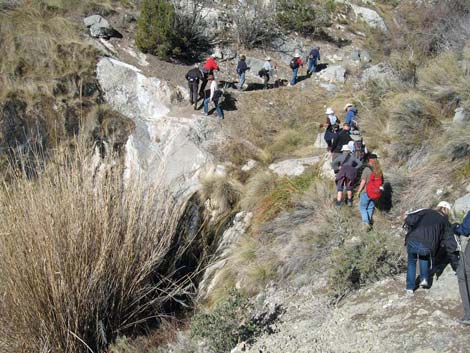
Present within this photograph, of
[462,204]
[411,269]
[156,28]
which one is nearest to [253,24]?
[156,28]

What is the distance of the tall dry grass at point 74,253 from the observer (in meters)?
5.32

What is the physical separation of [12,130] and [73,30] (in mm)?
3994

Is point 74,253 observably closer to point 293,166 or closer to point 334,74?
point 293,166

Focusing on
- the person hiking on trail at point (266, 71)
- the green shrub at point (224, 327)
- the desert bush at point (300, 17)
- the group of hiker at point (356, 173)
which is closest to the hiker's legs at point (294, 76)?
the person hiking on trail at point (266, 71)

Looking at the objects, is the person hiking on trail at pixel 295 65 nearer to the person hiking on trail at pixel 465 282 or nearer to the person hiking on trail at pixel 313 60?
the person hiking on trail at pixel 313 60

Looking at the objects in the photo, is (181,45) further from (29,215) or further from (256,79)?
(29,215)

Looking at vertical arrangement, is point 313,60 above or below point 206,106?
above

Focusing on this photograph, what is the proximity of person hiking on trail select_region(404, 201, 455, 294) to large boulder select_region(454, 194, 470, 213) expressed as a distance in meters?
1.41

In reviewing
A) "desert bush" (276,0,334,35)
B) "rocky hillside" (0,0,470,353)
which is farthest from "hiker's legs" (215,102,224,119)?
"desert bush" (276,0,334,35)

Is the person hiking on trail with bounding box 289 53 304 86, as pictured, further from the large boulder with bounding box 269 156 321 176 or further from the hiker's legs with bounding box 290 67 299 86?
the large boulder with bounding box 269 156 321 176

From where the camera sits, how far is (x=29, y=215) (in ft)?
17.4

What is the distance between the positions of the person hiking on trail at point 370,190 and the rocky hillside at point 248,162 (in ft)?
0.98

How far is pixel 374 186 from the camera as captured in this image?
747 centimetres

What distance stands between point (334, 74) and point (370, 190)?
340 inches
